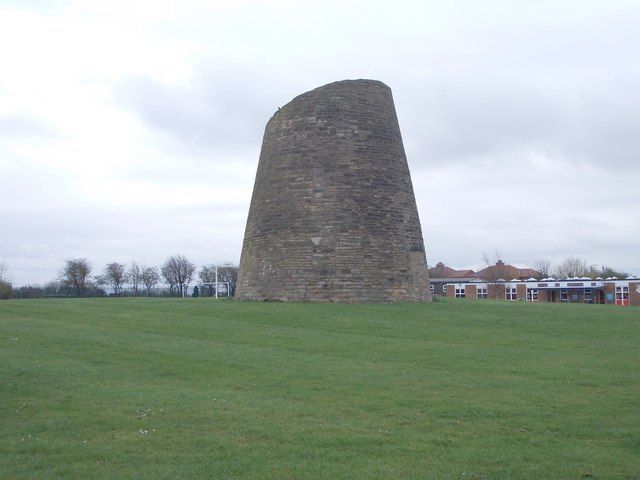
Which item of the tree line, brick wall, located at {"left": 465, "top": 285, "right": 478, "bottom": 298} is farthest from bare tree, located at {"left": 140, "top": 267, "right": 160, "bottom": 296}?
brick wall, located at {"left": 465, "top": 285, "right": 478, "bottom": 298}

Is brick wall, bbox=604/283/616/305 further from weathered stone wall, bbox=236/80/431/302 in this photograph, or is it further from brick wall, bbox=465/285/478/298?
weathered stone wall, bbox=236/80/431/302

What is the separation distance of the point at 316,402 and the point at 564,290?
160ft

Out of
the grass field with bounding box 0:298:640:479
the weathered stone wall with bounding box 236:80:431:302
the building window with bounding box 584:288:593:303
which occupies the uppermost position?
the weathered stone wall with bounding box 236:80:431:302

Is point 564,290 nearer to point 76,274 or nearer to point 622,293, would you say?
point 622,293

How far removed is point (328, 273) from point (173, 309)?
5.47 meters

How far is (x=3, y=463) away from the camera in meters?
5.89

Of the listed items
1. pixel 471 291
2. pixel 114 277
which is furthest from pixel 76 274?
pixel 471 291

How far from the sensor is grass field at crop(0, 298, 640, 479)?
6.06m

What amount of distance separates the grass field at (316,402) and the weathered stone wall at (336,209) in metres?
7.13

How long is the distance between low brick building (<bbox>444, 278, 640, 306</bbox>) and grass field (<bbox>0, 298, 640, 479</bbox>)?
34.0m

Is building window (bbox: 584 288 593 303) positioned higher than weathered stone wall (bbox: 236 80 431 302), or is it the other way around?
weathered stone wall (bbox: 236 80 431 302)

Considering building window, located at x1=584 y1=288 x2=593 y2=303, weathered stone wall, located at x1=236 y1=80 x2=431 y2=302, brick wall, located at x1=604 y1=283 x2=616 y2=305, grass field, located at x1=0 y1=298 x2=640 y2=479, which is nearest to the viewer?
grass field, located at x1=0 y1=298 x2=640 y2=479

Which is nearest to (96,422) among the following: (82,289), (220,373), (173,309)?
(220,373)

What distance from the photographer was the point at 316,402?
8445mm
